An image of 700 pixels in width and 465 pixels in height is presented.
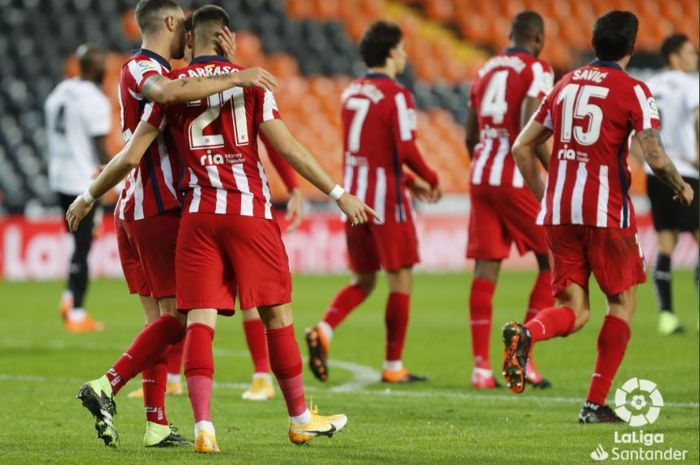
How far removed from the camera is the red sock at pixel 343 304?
8.98 meters

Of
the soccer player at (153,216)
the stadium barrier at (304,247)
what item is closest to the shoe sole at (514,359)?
the soccer player at (153,216)

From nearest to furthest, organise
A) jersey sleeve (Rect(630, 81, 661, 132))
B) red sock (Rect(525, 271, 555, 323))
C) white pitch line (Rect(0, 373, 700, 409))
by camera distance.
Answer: jersey sleeve (Rect(630, 81, 661, 132)), white pitch line (Rect(0, 373, 700, 409)), red sock (Rect(525, 271, 555, 323))

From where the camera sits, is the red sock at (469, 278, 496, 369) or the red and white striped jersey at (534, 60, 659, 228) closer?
the red and white striped jersey at (534, 60, 659, 228)

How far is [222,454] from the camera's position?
5.62 metres

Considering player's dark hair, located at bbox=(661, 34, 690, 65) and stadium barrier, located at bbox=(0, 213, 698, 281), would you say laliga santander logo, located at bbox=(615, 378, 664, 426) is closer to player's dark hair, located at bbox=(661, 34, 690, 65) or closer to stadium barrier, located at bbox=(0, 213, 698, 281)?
player's dark hair, located at bbox=(661, 34, 690, 65)

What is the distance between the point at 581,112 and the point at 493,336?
495cm

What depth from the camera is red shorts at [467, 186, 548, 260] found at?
27.8 ft

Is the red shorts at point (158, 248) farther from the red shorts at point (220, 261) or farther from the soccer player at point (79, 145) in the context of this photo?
the soccer player at point (79, 145)

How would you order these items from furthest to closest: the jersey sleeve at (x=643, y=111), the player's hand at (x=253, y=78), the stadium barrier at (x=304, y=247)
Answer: the stadium barrier at (x=304, y=247) < the jersey sleeve at (x=643, y=111) < the player's hand at (x=253, y=78)

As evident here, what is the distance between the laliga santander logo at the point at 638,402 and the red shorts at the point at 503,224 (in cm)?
110

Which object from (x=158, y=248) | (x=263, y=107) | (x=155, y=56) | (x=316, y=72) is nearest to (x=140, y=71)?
(x=155, y=56)

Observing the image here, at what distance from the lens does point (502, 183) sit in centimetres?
847

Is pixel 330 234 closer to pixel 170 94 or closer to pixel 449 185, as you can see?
pixel 449 185

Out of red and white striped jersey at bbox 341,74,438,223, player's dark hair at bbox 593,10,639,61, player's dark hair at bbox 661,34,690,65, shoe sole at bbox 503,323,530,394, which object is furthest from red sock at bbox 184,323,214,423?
player's dark hair at bbox 661,34,690,65
